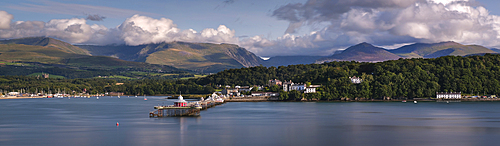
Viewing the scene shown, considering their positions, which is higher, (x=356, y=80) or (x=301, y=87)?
(x=356, y=80)

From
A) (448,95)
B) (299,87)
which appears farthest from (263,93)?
(448,95)

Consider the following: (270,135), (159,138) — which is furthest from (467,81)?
(159,138)

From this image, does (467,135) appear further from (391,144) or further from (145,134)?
(145,134)

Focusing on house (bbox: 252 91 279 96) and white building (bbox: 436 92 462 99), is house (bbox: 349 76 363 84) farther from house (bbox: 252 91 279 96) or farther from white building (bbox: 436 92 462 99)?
house (bbox: 252 91 279 96)

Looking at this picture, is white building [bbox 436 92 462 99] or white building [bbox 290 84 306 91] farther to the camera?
white building [bbox 290 84 306 91]

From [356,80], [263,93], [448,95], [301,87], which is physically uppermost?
[356,80]

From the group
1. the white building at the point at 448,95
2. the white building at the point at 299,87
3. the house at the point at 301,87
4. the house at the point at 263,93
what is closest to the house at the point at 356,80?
the house at the point at 301,87

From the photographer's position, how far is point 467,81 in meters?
152

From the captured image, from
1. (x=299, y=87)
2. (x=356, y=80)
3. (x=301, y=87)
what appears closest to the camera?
(x=301, y=87)

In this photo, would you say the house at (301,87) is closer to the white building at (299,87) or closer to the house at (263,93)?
the white building at (299,87)

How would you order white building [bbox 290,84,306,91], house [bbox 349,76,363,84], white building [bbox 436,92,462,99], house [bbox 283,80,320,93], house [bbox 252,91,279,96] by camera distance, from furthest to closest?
house [bbox 349,76,363,84] → white building [bbox 290,84,306,91] → house [bbox 252,91,279,96] → house [bbox 283,80,320,93] → white building [bbox 436,92,462,99]

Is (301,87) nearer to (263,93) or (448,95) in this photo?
(263,93)

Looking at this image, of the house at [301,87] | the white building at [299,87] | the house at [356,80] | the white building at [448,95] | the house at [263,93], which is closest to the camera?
the white building at [448,95]

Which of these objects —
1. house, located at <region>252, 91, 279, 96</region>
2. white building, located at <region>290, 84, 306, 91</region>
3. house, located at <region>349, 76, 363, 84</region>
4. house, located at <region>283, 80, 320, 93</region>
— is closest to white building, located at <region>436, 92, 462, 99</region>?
house, located at <region>349, 76, 363, 84</region>
